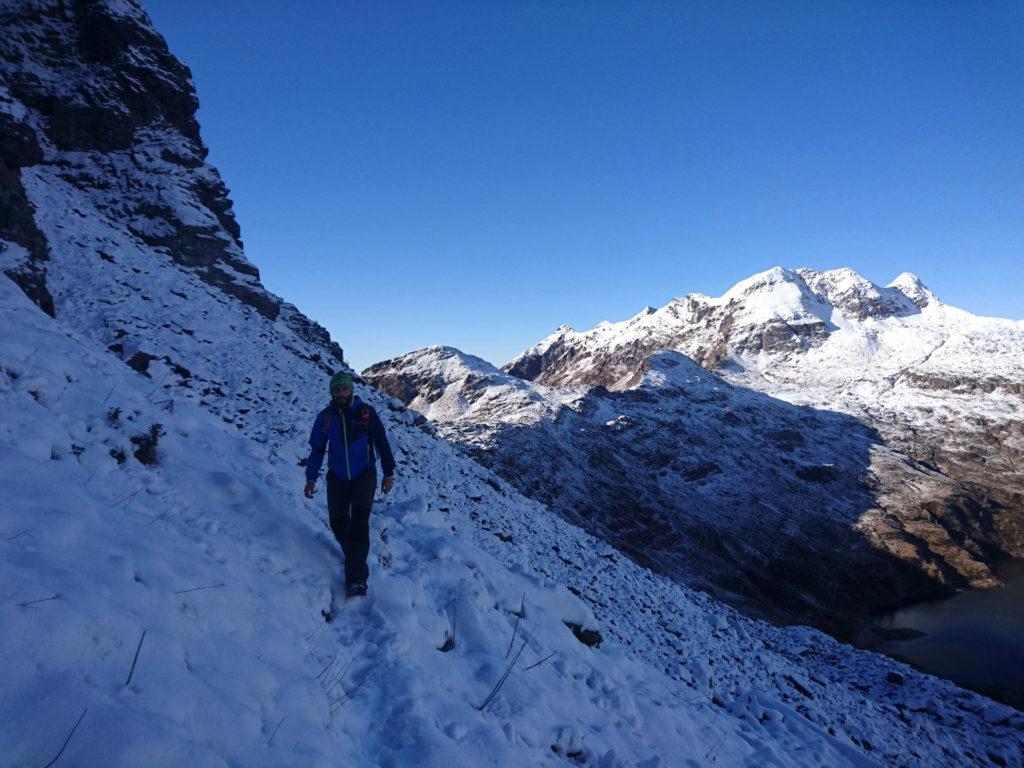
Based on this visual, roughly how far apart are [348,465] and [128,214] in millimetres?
31113

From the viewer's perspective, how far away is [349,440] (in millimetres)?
6617

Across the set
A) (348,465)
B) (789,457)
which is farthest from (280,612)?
(789,457)

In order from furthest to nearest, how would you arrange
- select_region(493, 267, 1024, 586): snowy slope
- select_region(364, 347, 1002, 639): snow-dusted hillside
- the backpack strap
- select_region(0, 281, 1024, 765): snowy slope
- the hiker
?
select_region(493, 267, 1024, 586): snowy slope, select_region(364, 347, 1002, 639): snow-dusted hillside, the backpack strap, the hiker, select_region(0, 281, 1024, 765): snowy slope

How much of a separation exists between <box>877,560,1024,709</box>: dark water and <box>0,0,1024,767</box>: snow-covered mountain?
2425cm

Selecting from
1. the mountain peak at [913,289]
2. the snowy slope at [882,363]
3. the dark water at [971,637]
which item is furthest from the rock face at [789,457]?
the mountain peak at [913,289]

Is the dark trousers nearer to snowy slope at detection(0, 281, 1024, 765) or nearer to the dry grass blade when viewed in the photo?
snowy slope at detection(0, 281, 1024, 765)

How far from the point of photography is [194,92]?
122 ft

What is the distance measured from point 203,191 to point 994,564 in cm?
9243

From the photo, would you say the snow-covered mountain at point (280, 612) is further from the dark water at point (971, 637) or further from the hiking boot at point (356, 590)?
the dark water at point (971, 637)

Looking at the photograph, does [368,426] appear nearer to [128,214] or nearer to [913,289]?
[128,214]

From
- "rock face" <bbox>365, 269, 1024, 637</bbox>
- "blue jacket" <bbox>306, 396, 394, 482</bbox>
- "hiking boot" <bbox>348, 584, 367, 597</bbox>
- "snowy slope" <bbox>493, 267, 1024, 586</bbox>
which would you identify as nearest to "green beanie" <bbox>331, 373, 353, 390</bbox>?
"blue jacket" <bbox>306, 396, 394, 482</bbox>

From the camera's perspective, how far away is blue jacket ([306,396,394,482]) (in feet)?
21.6

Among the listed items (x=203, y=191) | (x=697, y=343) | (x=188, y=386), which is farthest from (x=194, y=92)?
(x=697, y=343)

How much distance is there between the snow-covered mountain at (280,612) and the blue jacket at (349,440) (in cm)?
125
